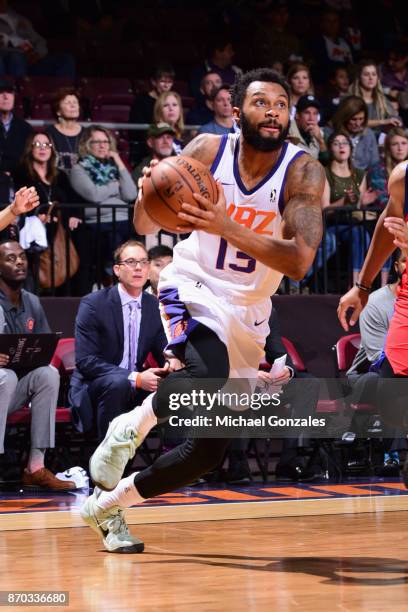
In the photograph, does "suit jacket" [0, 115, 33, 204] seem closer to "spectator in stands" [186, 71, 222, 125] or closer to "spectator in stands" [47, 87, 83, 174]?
"spectator in stands" [47, 87, 83, 174]

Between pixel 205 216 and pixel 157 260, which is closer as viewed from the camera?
pixel 205 216

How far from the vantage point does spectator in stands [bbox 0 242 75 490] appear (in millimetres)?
7245

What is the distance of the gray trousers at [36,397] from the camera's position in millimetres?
7219

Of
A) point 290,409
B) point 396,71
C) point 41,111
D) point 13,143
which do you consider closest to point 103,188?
point 13,143

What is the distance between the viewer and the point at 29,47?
40.3ft

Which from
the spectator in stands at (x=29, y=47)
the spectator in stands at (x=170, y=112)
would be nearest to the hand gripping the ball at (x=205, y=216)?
the spectator in stands at (x=170, y=112)

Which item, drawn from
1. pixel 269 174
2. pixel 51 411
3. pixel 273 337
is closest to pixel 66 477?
pixel 51 411

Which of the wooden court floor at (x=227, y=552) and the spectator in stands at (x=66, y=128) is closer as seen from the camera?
the wooden court floor at (x=227, y=552)

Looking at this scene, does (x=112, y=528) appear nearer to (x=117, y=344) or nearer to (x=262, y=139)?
(x=262, y=139)

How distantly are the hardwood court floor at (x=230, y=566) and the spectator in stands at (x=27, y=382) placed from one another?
1.65 meters

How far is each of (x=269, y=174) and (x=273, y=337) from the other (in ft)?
9.79

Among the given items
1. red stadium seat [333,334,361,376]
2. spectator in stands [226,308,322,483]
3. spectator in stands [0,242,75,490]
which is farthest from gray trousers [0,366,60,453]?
red stadium seat [333,334,361,376]

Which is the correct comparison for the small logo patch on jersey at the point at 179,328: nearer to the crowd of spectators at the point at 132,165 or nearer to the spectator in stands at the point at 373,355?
the crowd of spectators at the point at 132,165

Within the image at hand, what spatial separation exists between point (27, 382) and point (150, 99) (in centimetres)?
450
